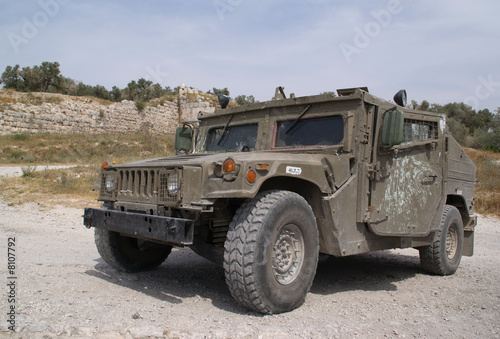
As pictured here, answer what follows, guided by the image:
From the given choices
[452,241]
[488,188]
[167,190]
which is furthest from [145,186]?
[488,188]

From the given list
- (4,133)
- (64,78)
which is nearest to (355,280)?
(4,133)

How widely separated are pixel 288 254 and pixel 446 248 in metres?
3.23

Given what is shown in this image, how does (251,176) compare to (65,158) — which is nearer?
(251,176)

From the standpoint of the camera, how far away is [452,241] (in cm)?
630

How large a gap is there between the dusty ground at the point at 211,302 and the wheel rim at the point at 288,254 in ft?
1.09

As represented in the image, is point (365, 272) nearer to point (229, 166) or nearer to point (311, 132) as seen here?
point (311, 132)

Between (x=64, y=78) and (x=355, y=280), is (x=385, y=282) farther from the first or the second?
(x=64, y=78)

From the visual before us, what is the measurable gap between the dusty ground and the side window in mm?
1822

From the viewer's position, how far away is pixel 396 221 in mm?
4926

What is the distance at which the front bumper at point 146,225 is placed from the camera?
3420 millimetres

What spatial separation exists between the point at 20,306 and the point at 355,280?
3.80 metres

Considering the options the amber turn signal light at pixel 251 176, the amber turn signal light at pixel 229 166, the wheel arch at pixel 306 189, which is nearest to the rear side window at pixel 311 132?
the wheel arch at pixel 306 189

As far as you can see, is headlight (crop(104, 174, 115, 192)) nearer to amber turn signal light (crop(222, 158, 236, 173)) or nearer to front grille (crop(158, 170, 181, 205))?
front grille (crop(158, 170, 181, 205))

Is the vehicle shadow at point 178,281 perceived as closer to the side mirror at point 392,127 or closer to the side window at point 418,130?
the side mirror at point 392,127
